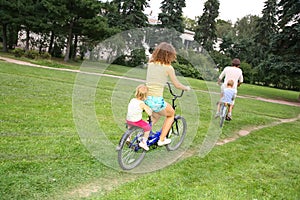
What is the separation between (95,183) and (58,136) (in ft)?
5.91

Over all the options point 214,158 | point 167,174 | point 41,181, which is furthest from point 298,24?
point 41,181

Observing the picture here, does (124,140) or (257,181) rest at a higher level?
(124,140)

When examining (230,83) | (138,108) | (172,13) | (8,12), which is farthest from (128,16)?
(138,108)

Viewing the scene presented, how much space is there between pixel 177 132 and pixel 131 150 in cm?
Answer: 136

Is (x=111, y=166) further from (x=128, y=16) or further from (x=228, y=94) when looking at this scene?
(x=128, y=16)

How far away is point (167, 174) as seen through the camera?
4.08m

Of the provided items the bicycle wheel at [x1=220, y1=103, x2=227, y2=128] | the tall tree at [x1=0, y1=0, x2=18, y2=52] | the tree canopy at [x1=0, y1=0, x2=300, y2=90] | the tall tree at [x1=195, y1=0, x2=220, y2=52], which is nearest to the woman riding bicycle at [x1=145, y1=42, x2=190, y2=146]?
the tree canopy at [x1=0, y1=0, x2=300, y2=90]

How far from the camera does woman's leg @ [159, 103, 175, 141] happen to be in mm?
4505

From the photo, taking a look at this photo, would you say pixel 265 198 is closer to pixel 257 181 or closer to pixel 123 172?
pixel 257 181

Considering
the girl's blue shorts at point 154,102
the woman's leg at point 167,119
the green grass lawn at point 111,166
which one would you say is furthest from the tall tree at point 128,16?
the girl's blue shorts at point 154,102

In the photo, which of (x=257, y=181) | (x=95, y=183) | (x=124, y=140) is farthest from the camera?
(x=257, y=181)

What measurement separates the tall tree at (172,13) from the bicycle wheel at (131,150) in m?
36.3

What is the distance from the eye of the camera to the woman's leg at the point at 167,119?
4.51 meters

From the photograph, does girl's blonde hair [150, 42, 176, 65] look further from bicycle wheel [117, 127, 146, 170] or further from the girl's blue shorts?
bicycle wheel [117, 127, 146, 170]
